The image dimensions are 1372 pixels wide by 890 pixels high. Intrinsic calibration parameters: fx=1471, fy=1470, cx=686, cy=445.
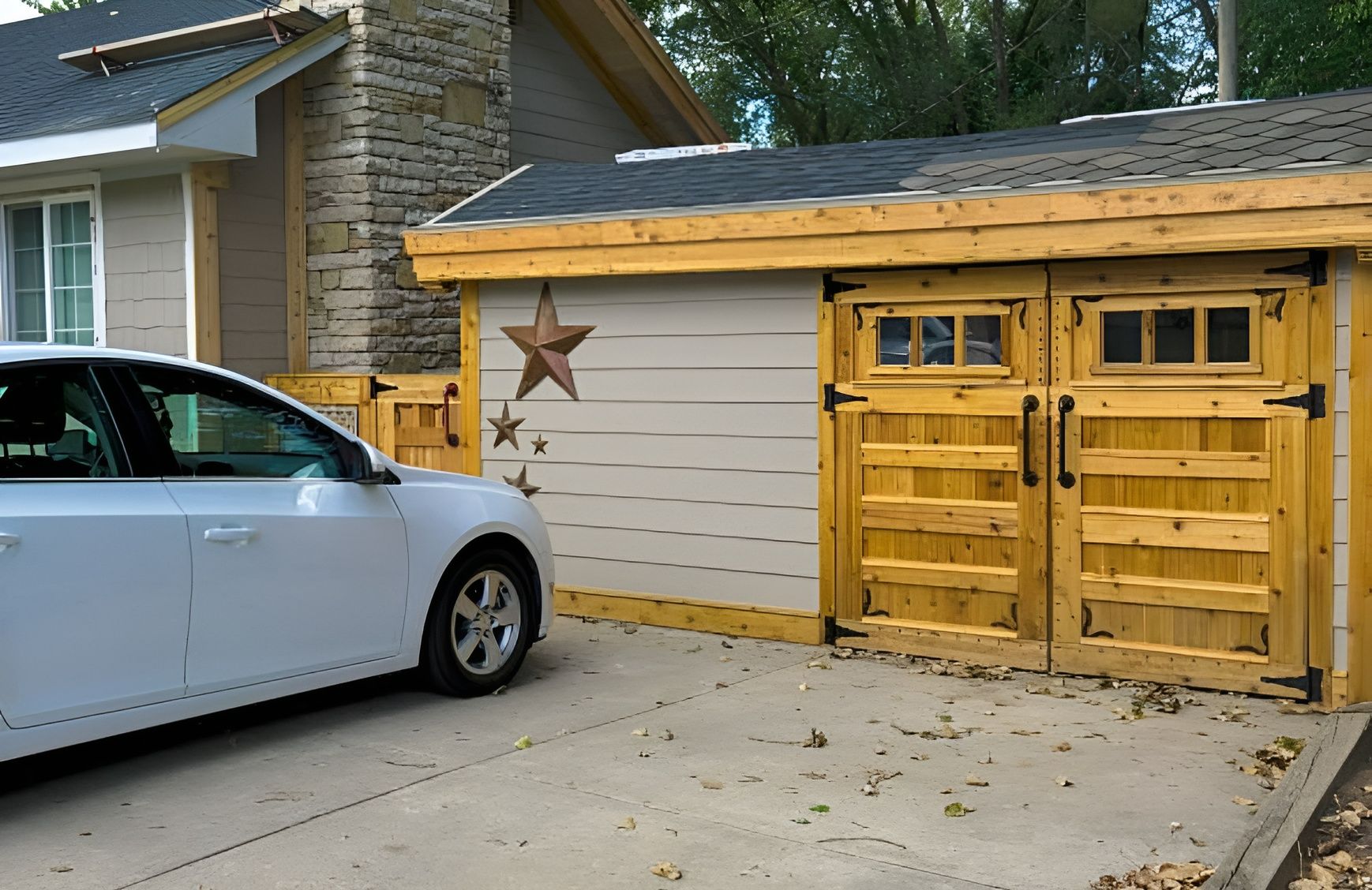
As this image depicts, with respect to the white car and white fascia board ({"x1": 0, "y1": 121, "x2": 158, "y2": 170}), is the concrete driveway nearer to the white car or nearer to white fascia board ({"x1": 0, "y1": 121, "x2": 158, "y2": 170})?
the white car

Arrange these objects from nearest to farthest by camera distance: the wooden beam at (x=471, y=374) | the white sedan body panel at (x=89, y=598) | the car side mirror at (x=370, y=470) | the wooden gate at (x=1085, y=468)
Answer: the white sedan body panel at (x=89, y=598), the car side mirror at (x=370, y=470), the wooden gate at (x=1085, y=468), the wooden beam at (x=471, y=374)

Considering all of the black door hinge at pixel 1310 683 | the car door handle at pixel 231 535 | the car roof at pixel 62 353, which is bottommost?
the black door hinge at pixel 1310 683

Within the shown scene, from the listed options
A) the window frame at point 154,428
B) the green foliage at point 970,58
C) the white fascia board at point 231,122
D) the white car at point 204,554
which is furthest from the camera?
the green foliage at point 970,58

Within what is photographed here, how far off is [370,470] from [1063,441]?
349 centimetres

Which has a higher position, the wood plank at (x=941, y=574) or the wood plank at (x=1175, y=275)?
the wood plank at (x=1175, y=275)

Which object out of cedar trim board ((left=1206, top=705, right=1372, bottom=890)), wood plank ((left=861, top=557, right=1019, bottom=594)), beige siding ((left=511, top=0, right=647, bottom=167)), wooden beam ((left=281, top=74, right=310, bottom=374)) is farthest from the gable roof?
cedar trim board ((left=1206, top=705, right=1372, bottom=890))

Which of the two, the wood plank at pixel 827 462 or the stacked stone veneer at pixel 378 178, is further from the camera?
the stacked stone veneer at pixel 378 178

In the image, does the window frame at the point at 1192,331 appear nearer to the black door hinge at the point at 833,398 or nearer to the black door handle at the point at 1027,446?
the black door handle at the point at 1027,446

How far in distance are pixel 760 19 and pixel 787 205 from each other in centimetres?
1864

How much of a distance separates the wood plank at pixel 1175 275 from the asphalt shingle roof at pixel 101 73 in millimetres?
6180

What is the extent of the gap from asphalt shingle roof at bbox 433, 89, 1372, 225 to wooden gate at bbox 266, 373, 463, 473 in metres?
1.35

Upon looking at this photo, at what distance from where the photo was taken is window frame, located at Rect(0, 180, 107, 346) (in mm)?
11695

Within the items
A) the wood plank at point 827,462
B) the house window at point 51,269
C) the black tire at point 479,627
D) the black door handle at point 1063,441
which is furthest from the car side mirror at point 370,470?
the house window at point 51,269

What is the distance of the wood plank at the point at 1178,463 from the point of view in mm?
7008
